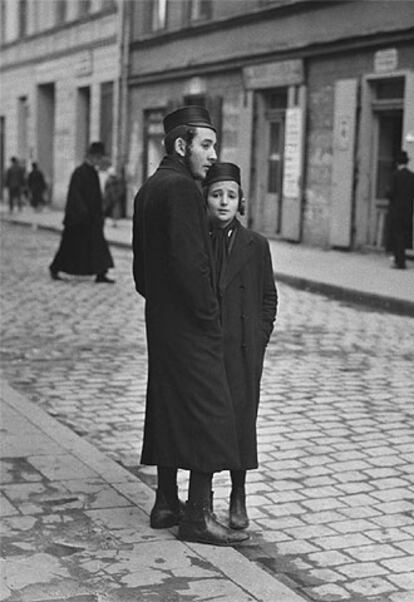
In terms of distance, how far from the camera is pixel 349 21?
20828mm

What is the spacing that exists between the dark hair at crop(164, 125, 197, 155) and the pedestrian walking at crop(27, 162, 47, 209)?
101ft

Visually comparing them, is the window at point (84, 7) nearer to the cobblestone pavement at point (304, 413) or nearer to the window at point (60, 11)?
the window at point (60, 11)

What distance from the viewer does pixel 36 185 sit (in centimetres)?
3569

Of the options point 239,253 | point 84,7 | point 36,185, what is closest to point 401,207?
point 239,253

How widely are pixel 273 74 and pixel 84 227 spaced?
852 cm

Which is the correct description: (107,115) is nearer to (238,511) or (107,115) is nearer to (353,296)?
(353,296)

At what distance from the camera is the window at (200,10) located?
26.3 m

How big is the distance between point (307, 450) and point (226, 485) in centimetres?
88

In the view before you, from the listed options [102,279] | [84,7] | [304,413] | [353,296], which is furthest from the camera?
[84,7]

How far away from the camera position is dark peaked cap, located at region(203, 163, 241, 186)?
16.4 feet

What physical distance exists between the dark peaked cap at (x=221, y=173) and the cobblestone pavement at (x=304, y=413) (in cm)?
155

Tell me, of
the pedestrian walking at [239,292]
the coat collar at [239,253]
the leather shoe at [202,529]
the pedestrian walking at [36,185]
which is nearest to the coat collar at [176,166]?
the pedestrian walking at [239,292]

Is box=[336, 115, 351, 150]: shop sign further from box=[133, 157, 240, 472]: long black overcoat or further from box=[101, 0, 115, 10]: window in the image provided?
box=[133, 157, 240, 472]: long black overcoat

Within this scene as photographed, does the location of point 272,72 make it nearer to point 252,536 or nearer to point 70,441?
point 70,441
